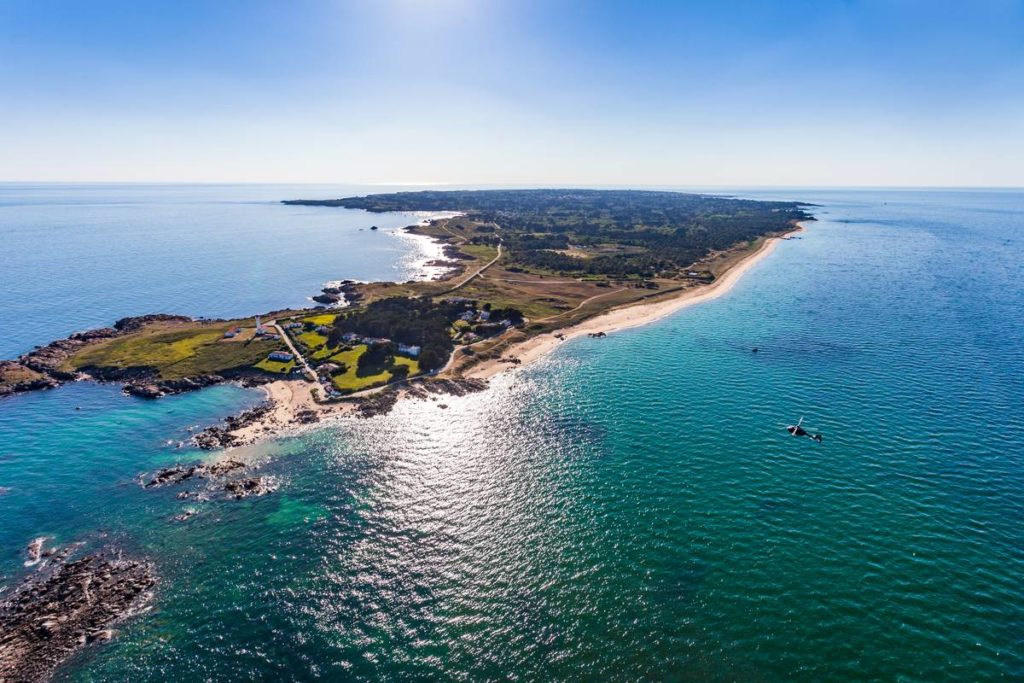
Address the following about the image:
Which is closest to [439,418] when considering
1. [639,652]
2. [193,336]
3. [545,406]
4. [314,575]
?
[545,406]

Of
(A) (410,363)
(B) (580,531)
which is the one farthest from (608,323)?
(B) (580,531)

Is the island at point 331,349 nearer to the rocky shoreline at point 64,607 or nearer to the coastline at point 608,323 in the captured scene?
the coastline at point 608,323

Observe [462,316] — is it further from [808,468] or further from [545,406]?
[808,468]

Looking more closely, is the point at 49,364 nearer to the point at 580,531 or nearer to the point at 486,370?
the point at 486,370

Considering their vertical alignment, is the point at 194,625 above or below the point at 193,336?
below

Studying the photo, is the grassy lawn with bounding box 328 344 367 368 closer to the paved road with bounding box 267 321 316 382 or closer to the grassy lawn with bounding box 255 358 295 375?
the paved road with bounding box 267 321 316 382

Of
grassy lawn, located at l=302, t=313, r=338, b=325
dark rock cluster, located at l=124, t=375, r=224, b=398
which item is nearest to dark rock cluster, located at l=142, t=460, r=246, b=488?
dark rock cluster, located at l=124, t=375, r=224, b=398
